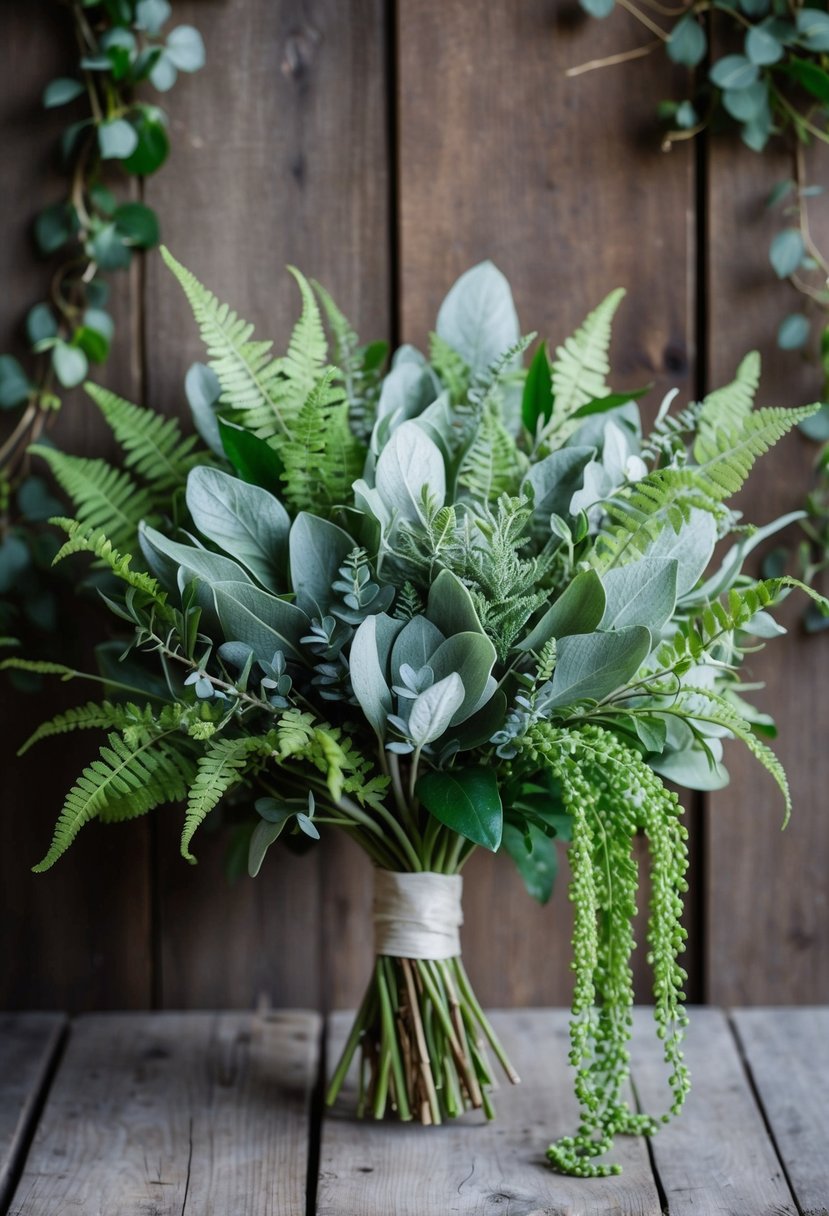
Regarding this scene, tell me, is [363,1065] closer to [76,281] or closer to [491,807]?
[491,807]

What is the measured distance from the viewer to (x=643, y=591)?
750mm

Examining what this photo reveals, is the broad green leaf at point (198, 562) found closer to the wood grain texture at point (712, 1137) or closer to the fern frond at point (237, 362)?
the fern frond at point (237, 362)

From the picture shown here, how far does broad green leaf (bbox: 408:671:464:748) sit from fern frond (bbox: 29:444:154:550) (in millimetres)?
291

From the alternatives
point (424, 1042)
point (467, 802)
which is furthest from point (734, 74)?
point (424, 1042)

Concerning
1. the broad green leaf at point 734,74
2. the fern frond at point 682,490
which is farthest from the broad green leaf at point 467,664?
the broad green leaf at point 734,74

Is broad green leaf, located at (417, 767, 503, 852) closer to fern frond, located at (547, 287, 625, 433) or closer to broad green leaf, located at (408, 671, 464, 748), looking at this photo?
broad green leaf, located at (408, 671, 464, 748)

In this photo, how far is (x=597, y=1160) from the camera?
2.71 feet

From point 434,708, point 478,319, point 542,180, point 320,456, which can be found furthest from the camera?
point 542,180

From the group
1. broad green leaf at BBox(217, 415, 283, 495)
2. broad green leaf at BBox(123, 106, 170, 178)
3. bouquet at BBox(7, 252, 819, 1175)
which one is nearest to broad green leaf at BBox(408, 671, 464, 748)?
bouquet at BBox(7, 252, 819, 1175)

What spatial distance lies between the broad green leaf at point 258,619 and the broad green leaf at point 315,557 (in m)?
0.01

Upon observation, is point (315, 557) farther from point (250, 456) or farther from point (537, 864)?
point (537, 864)

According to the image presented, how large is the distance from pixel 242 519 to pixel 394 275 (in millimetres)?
344

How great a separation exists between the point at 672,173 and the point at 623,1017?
2.31 ft

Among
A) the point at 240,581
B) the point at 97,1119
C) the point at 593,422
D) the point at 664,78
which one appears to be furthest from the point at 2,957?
the point at 664,78
